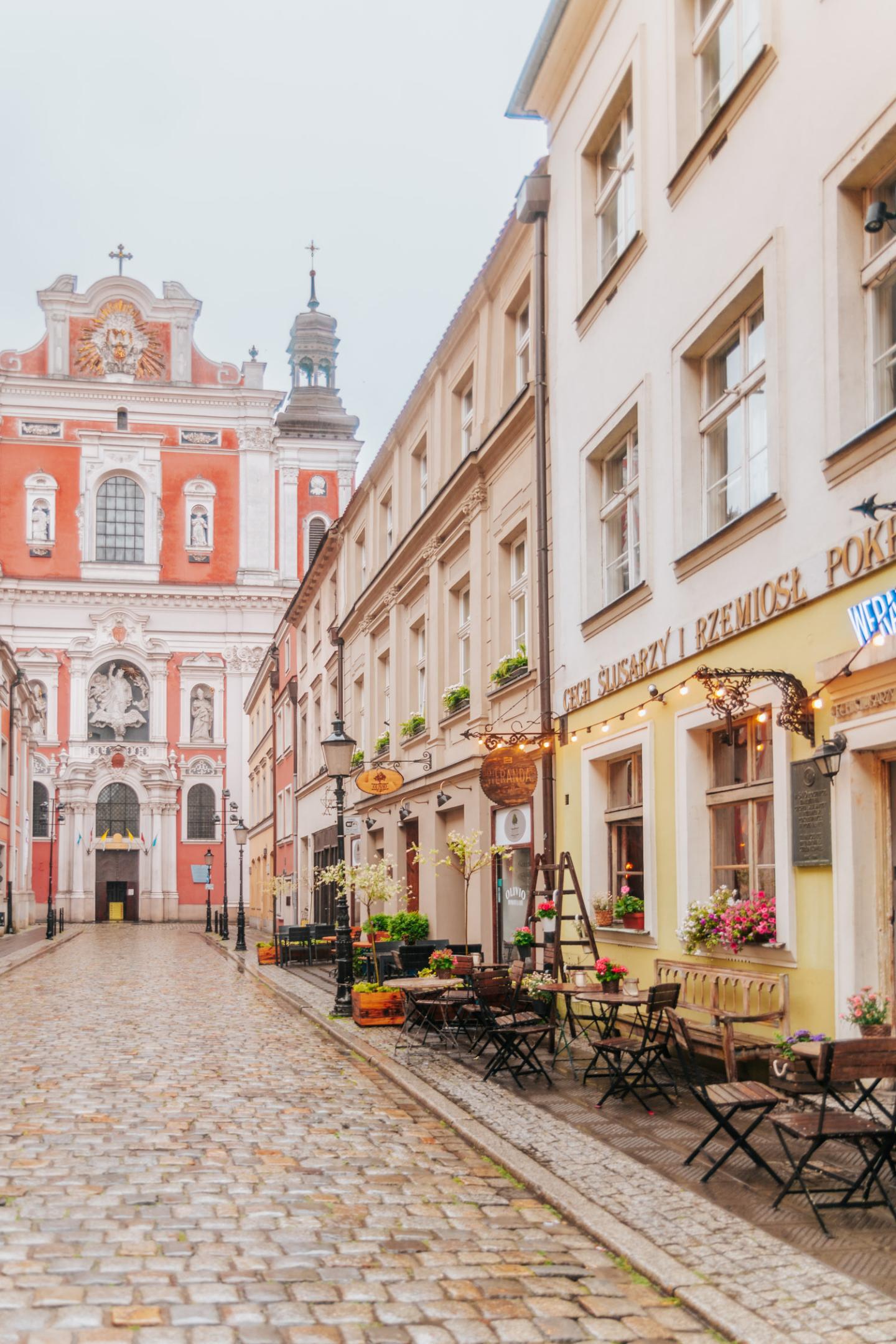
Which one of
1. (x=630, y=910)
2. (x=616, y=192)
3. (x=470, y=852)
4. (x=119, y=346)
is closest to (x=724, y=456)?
(x=616, y=192)

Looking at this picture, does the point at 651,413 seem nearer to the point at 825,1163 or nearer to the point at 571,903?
the point at 571,903

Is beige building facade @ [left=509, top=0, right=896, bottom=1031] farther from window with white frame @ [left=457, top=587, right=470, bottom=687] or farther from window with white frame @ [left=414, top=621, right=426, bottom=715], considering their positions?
window with white frame @ [left=414, top=621, right=426, bottom=715]

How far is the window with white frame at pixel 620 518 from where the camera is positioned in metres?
13.7

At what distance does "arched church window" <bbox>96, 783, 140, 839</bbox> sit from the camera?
64.7m

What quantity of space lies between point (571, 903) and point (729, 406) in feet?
18.8

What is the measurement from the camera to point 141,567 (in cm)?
6694

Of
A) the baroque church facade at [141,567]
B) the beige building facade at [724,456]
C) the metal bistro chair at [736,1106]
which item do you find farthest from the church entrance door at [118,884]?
the metal bistro chair at [736,1106]

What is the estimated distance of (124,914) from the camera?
211ft

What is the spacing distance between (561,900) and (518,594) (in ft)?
18.0

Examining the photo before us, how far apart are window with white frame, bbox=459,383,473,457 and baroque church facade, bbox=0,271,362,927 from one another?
44.1 m

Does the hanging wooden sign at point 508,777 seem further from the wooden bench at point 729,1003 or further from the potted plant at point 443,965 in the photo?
the wooden bench at point 729,1003

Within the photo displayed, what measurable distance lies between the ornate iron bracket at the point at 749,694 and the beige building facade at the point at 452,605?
20.1ft

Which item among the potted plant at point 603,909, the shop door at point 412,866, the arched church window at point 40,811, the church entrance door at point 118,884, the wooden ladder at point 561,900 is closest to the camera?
the wooden ladder at point 561,900

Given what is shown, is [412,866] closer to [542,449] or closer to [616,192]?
[542,449]
